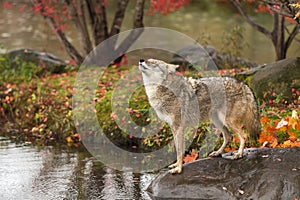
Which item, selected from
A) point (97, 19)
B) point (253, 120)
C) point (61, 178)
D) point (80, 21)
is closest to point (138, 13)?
point (97, 19)

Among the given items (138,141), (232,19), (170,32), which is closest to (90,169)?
(138,141)

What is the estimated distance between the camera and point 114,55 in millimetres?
13484

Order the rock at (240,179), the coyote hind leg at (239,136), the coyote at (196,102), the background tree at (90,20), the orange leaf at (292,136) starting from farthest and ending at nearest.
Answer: the background tree at (90,20) < the orange leaf at (292,136) < the coyote hind leg at (239,136) < the coyote at (196,102) < the rock at (240,179)

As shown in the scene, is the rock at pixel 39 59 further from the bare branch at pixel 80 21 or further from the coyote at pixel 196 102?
the coyote at pixel 196 102

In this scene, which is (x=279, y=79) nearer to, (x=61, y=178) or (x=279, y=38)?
(x=279, y=38)

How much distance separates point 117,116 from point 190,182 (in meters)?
3.31

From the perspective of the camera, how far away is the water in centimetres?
1897

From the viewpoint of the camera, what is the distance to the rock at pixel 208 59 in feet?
40.0

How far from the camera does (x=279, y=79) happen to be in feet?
31.1

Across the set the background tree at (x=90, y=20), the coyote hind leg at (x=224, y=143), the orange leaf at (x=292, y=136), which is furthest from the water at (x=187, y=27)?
the coyote hind leg at (x=224, y=143)

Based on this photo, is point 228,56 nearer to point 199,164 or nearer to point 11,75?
point 11,75

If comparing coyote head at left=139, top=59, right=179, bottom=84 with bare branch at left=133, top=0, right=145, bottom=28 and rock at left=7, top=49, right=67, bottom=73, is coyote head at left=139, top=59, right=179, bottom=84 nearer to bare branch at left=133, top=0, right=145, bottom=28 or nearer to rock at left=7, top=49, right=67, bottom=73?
bare branch at left=133, top=0, right=145, bottom=28

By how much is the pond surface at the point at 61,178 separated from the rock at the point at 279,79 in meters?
2.81

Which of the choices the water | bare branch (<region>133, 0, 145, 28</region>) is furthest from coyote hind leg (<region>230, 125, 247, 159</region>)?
the water
